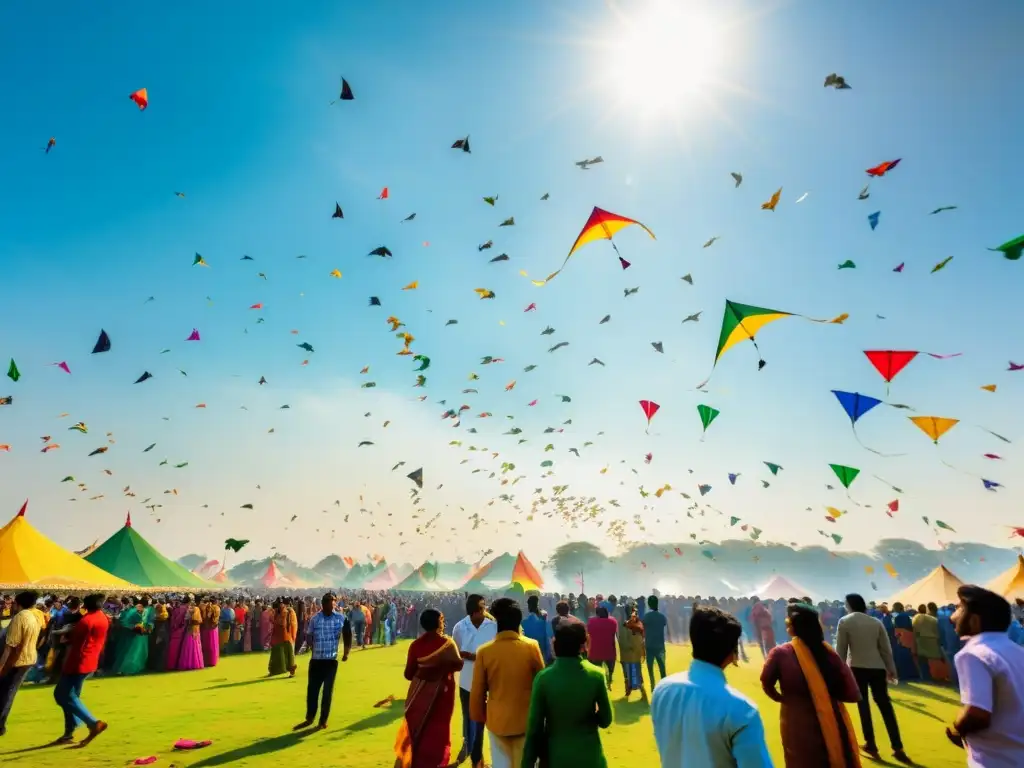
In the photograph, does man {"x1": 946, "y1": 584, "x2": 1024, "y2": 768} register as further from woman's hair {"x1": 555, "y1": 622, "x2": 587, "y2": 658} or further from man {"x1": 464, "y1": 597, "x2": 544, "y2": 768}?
man {"x1": 464, "y1": 597, "x2": 544, "y2": 768}

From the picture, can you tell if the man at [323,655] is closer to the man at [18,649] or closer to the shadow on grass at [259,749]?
the shadow on grass at [259,749]

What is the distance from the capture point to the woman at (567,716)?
3287 millimetres

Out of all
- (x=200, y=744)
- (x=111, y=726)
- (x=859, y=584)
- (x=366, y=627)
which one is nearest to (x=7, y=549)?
(x=366, y=627)

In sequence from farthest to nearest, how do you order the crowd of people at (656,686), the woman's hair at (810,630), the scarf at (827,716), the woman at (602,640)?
1. the woman at (602,640)
2. the woman's hair at (810,630)
3. the scarf at (827,716)
4. the crowd of people at (656,686)

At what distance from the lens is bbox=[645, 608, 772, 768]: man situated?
7.57 feet

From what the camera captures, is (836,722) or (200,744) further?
(200,744)

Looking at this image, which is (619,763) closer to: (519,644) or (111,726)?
(519,644)

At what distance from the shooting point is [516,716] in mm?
4145

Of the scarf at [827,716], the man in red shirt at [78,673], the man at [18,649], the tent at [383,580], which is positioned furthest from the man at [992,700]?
the tent at [383,580]

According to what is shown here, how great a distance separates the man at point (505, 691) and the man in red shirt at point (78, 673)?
610cm

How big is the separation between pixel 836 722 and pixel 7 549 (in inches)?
1107

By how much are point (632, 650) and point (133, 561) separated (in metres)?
27.4

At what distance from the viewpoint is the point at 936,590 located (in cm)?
2070

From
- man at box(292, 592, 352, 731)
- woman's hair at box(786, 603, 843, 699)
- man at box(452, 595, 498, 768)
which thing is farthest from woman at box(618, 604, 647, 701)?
woman's hair at box(786, 603, 843, 699)
